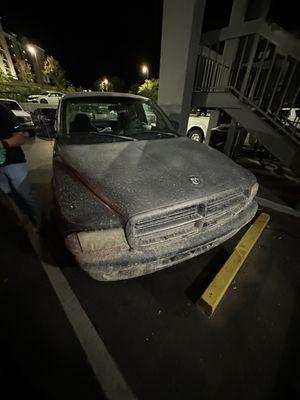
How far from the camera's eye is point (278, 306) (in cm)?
200

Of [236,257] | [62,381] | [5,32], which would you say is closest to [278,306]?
[236,257]

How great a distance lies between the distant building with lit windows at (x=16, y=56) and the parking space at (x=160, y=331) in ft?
144

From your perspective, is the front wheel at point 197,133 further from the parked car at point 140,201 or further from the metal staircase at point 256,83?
the parked car at point 140,201

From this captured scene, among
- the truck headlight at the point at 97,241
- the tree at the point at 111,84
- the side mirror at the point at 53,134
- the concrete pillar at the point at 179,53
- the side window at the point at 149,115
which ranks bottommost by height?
the tree at the point at 111,84

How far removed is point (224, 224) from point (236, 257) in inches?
24.3

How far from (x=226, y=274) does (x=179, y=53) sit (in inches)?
200

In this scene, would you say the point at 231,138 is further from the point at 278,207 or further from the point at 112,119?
the point at 112,119

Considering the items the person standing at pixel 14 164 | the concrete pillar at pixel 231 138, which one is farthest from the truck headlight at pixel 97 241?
the concrete pillar at pixel 231 138

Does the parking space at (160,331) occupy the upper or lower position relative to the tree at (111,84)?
upper

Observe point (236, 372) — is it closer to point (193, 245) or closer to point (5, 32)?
point (193, 245)

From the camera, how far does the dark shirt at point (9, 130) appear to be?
2328 mm

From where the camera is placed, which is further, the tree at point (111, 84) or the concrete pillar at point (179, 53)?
the tree at point (111, 84)

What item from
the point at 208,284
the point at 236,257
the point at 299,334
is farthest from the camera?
the point at 236,257

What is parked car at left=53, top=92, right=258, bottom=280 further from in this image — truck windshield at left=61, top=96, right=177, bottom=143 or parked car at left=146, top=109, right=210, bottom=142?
parked car at left=146, top=109, right=210, bottom=142
